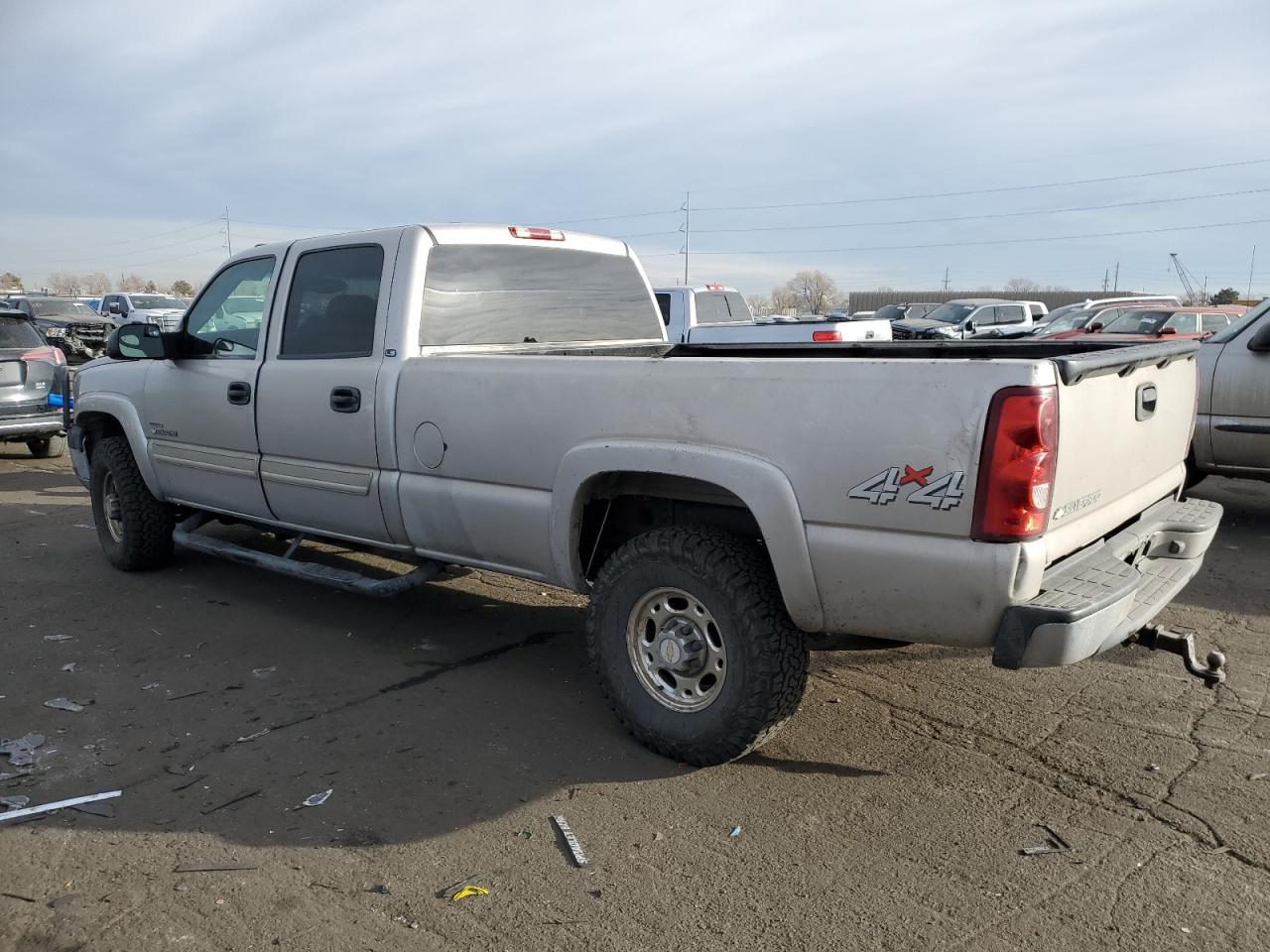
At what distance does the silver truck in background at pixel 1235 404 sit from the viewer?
7191mm

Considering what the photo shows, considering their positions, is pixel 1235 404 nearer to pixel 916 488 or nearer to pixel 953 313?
pixel 916 488

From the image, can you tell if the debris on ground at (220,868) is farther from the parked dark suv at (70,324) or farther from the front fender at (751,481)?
the parked dark suv at (70,324)

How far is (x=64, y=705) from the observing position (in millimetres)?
4359

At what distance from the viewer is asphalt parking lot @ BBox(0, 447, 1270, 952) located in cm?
281

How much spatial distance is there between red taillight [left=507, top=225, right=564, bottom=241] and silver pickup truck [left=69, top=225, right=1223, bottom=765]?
41 millimetres

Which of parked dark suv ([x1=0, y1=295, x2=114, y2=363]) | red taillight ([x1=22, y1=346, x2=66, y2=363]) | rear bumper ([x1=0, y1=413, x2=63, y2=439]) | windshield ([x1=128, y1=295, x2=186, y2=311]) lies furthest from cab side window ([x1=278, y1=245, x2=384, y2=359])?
windshield ([x1=128, y1=295, x2=186, y2=311])

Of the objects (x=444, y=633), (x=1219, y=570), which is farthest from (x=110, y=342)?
(x=1219, y=570)

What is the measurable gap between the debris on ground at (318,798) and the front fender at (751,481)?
142 centimetres

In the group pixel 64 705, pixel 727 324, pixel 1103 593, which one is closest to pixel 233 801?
pixel 64 705

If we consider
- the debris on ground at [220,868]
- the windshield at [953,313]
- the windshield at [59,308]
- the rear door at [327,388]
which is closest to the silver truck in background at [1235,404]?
the rear door at [327,388]

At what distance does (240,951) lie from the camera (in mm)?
2695

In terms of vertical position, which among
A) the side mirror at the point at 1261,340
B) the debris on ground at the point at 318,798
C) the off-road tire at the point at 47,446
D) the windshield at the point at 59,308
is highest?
the windshield at the point at 59,308

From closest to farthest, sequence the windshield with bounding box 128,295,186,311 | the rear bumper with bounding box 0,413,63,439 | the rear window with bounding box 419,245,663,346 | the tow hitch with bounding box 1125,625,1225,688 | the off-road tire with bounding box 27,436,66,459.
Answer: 1. the tow hitch with bounding box 1125,625,1225,688
2. the rear window with bounding box 419,245,663,346
3. the rear bumper with bounding box 0,413,63,439
4. the off-road tire with bounding box 27,436,66,459
5. the windshield with bounding box 128,295,186,311

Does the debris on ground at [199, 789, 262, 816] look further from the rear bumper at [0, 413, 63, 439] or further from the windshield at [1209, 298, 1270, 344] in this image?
the rear bumper at [0, 413, 63, 439]
